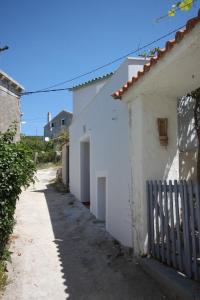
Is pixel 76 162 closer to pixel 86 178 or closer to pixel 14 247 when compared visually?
pixel 86 178

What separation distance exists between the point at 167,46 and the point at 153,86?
1.47 meters

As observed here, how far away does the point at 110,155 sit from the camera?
355 inches

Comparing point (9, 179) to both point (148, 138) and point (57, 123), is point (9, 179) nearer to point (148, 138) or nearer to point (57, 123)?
point (148, 138)

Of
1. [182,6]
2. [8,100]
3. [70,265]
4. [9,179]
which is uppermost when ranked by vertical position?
[8,100]

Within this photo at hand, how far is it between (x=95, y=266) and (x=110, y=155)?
317cm

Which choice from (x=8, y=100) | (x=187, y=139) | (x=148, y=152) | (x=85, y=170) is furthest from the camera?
(x=8, y=100)

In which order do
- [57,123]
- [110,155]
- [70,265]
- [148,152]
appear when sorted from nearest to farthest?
[148,152] < [70,265] < [110,155] < [57,123]

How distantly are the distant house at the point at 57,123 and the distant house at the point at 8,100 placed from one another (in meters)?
26.3

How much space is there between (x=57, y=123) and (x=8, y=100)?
105 ft

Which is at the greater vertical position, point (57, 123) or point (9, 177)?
point (57, 123)

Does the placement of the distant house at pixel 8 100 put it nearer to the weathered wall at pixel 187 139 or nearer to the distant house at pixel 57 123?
the weathered wall at pixel 187 139

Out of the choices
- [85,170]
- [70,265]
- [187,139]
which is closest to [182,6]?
[187,139]

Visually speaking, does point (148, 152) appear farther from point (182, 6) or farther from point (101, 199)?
point (101, 199)

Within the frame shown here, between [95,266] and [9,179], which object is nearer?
[9,179]
